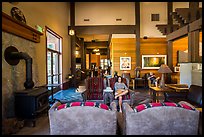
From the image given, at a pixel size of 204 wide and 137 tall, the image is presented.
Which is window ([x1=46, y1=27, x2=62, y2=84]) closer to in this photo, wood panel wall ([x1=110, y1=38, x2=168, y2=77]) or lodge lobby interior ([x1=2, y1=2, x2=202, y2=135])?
lodge lobby interior ([x1=2, y1=2, x2=202, y2=135])

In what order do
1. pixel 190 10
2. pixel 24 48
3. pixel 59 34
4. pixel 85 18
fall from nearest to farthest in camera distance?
1. pixel 24 48
2. pixel 190 10
3. pixel 59 34
4. pixel 85 18

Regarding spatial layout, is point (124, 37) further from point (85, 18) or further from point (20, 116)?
point (20, 116)

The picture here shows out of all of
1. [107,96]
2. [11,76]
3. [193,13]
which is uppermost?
[193,13]

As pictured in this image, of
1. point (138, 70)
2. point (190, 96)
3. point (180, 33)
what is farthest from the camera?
point (138, 70)

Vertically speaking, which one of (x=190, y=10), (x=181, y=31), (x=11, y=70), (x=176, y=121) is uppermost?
(x=190, y=10)

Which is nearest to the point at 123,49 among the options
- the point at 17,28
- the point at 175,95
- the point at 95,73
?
the point at 95,73

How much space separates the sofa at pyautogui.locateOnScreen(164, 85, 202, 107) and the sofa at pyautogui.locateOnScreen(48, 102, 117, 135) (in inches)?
112

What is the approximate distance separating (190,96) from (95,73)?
942 cm

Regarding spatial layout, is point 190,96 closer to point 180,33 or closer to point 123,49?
point 180,33

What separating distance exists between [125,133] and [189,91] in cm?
330

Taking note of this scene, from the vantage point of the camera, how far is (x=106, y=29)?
35.4 feet

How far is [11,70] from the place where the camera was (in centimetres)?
411

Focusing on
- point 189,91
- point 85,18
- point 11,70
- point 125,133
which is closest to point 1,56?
point 11,70

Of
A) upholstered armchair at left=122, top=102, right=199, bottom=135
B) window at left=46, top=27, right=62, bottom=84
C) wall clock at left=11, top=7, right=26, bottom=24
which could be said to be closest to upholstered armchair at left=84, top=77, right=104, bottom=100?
wall clock at left=11, top=7, right=26, bottom=24
